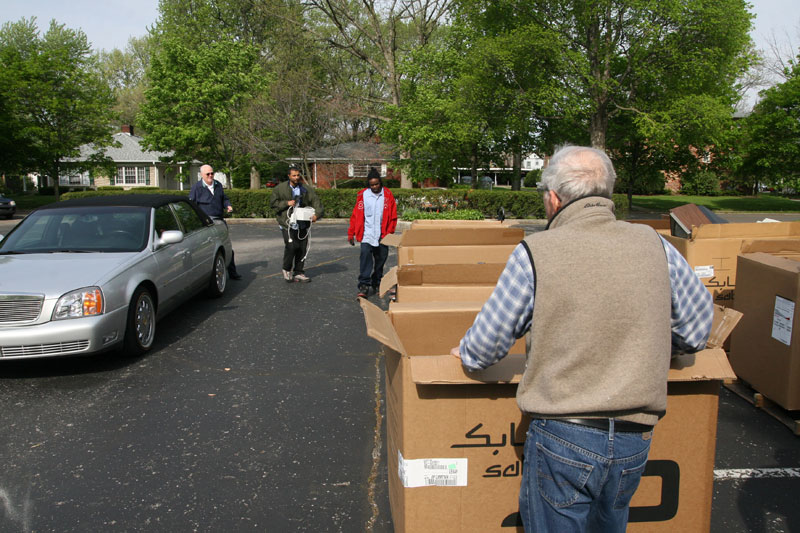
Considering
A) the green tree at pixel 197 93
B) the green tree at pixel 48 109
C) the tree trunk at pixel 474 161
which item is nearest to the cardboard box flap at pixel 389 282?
the tree trunk at pixel 474 161

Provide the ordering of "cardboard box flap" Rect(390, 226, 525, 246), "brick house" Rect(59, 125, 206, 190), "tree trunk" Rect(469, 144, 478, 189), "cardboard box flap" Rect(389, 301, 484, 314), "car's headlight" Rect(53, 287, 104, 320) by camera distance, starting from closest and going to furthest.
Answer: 1. "cardboard box flap" Rect(389, 301, 484, 314)
2. "cardboard box flap" Rect(390, 226, 525, 246)
3. "car's headlight" Rect(53, 287, 104, 320)
4. "tree trunk" Rect(469, 144, 478, 189)
5. "brick house" Rect(59, 125, 206, 190)

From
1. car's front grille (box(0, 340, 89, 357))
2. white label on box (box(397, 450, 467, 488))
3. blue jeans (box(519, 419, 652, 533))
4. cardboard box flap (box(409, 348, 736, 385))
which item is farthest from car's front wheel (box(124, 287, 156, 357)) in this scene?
blue jeans (box(519, 419, 652, 533))

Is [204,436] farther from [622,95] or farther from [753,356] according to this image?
[622,95]

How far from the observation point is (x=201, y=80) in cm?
3253

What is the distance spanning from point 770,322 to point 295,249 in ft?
22.3

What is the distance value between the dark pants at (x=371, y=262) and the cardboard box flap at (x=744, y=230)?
4.18 m

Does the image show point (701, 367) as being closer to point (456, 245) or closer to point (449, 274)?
point (449, 274)

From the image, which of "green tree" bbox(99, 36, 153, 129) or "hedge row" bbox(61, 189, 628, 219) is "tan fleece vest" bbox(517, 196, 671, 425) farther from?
"green tree" bbox(99, 36, 153, 129)

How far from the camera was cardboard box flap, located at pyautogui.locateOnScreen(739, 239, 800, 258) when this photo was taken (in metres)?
5.00

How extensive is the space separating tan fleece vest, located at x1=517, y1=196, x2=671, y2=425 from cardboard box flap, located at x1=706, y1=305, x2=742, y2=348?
669 mm

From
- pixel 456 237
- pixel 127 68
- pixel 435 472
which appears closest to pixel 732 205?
pixel 456 237

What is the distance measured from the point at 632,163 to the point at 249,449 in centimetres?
3398

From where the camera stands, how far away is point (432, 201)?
23.7m

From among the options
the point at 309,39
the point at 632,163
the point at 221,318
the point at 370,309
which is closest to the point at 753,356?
the point at 370,309
